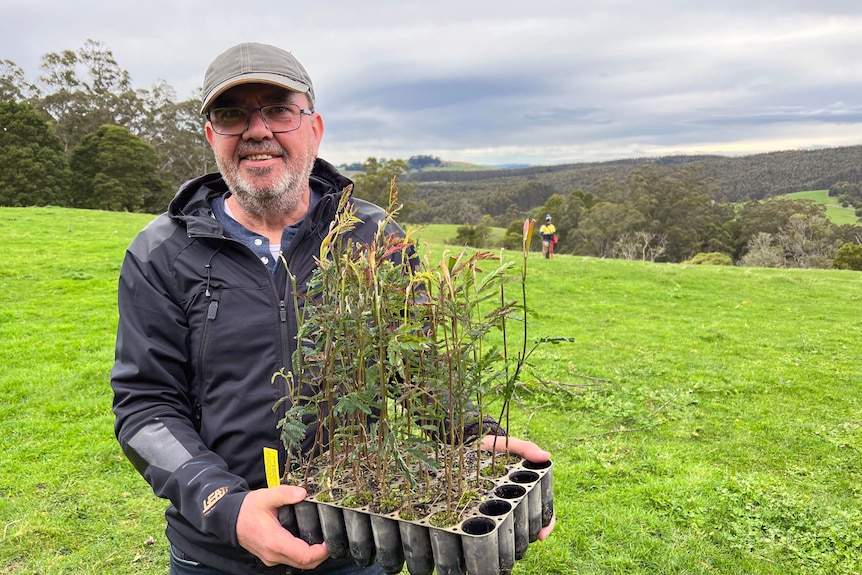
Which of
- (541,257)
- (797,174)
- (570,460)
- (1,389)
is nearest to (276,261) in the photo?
(570,460)

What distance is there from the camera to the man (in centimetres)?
221

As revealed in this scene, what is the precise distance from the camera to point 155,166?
4478 cm

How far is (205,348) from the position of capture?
2428mm

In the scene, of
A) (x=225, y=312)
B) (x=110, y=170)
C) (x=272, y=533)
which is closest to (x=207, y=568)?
(x=272, y=533)

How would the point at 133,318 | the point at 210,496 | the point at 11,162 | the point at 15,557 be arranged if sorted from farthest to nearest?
the point at 11,162
the point at 15,557
the point at 133,318
the point at 210,496

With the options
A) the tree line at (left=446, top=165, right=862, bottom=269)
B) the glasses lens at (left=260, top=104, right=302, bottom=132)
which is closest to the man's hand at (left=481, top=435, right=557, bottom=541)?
the glasses lens at (left=260, top=104, right=302, bottom=132)

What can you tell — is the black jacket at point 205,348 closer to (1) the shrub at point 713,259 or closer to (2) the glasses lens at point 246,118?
(2) the glasses lens at point 246,118

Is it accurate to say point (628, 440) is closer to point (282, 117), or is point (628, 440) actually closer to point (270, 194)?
point (270, 194)

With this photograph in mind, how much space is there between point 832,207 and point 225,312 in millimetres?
86035

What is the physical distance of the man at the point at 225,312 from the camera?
2211 mm

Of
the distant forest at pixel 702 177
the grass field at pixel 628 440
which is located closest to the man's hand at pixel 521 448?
the grass field at pixel 628 440

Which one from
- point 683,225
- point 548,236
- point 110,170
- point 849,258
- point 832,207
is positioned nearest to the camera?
point 548,236

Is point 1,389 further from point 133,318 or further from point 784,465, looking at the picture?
point 784,465

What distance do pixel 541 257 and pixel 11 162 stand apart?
3568 cm
